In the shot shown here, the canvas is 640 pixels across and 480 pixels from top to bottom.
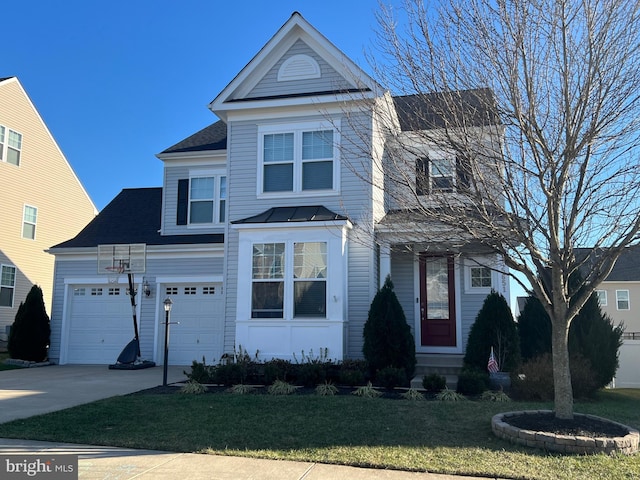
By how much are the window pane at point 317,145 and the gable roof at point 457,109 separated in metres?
4.95

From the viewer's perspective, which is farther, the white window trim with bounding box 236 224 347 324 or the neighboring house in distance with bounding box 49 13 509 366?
the neighboring house in distance with bounding box 49 13 509 366

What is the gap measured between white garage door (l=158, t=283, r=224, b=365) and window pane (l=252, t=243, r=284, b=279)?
3.06 m

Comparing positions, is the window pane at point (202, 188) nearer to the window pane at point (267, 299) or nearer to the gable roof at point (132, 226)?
the gable roof at point (132, 226)

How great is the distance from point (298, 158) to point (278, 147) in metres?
0.61

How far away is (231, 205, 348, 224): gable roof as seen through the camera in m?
11.1

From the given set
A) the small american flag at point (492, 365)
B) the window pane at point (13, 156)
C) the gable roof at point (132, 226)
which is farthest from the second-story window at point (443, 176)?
the window pane at point (13, 156)

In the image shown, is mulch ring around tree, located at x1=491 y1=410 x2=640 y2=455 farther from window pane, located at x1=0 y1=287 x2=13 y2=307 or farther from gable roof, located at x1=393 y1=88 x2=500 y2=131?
window pane, located at x1=0 y1=287 x2=13 y2=307

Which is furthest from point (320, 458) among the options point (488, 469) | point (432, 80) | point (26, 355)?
point (26, 355)

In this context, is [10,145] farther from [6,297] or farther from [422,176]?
[422,176]

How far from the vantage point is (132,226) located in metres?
16.1

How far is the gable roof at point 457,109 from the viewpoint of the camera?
6.58 meters

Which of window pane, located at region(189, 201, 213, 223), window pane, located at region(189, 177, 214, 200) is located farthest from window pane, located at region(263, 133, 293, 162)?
window pane, located at region(189, 201, 213, 223)

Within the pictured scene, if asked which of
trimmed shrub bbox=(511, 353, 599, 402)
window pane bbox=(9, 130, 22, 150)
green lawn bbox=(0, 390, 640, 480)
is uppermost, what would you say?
window pane bbox=(9, 130, 22, 150)

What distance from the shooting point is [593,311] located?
969 centimetres
